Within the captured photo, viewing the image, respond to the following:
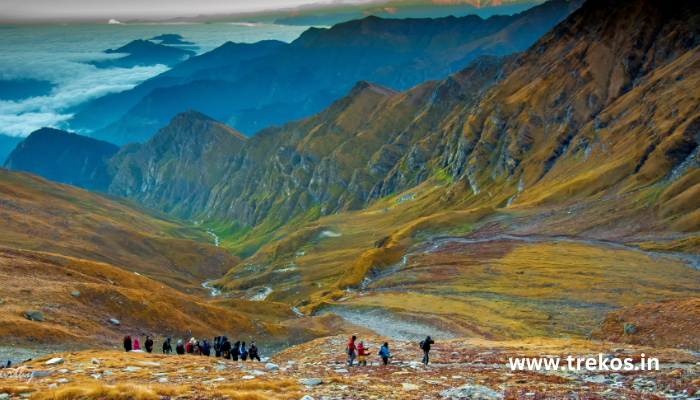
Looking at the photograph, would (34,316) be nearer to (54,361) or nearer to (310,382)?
(54,361)

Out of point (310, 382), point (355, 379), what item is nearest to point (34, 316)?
point (310, 382)

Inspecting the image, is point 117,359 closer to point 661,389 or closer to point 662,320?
point 661,389

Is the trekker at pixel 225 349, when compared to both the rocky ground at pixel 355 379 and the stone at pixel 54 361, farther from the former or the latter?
the stone at pixel 54 361

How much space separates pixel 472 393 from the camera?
29.0m

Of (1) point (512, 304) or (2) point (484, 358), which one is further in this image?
(1) point (512, 304)

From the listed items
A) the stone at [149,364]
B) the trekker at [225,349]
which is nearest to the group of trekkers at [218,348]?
the trekker at [225,349]

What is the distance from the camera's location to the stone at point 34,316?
56.0 m

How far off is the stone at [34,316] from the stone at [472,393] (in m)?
52.3

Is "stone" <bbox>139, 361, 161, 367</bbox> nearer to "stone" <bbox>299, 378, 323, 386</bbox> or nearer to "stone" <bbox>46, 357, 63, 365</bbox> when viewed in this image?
"stone" <bbox>46, 357, 63, 365</bbox>

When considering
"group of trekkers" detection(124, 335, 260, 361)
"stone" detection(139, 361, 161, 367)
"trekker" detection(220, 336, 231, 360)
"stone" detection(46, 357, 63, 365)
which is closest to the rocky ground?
"stone" detection(139, 361, 161, 367)

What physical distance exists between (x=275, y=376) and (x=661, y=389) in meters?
26.7

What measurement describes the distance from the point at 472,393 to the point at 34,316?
179ft

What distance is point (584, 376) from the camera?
112ft

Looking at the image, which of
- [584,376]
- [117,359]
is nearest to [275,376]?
[117,359]
